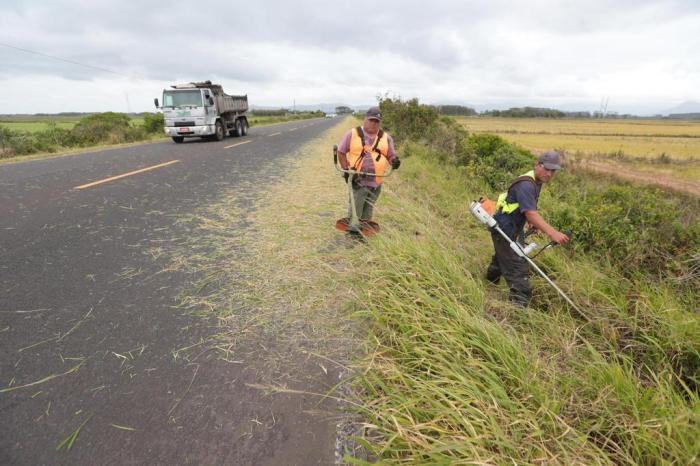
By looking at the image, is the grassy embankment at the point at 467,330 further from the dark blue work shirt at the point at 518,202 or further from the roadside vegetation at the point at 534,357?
the dark blue work shirt at the point at 518,202

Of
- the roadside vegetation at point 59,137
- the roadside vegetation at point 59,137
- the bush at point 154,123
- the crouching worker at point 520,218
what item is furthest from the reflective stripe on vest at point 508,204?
the bush at point 154,123

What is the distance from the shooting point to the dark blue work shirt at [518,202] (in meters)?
2.91

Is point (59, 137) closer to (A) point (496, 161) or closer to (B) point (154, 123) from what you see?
(B) point (154, 123)

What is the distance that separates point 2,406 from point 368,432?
201cm

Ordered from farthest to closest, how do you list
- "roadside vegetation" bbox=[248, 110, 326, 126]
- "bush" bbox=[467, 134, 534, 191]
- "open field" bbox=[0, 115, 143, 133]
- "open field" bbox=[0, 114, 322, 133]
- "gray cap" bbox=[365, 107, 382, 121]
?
1. "roadside vegetation" bbox=[248, 110, 326, 126]
2. "open field" bbox=[0, 114, 322, 133]
3. "open field" bbox=[0, 115, 143, 133]
4. "bush" bbox=[467, 134, 534, 191]
5. "gray cap" bbox=[365, 107, 382, 121]

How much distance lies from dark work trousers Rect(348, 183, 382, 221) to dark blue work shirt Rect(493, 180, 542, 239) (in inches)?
64.7

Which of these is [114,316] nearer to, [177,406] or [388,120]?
[177,406]

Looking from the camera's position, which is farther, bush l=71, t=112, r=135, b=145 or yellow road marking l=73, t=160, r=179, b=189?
bush l=71, t=112, r=135, b=145

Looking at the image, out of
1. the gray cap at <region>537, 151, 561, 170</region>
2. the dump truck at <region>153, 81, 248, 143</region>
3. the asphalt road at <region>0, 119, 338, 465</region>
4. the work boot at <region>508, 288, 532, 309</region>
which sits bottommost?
the work boot at <region>508, 288, 532, 309</region>

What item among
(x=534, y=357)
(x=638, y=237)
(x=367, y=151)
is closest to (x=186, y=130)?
(x=367, y=151)

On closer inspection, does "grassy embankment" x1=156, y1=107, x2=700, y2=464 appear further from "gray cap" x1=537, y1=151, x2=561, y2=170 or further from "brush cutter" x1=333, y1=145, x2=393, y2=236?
"gray cap" x1=537, y1=151, x2=561, y2=170

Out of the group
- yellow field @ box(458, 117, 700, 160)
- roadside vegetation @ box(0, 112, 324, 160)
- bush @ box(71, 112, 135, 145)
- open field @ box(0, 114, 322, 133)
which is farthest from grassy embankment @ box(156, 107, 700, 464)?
yellow field @ box(458, 117, 700, 160)

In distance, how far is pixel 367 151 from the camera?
13.3ft

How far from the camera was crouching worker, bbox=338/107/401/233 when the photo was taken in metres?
4.01
